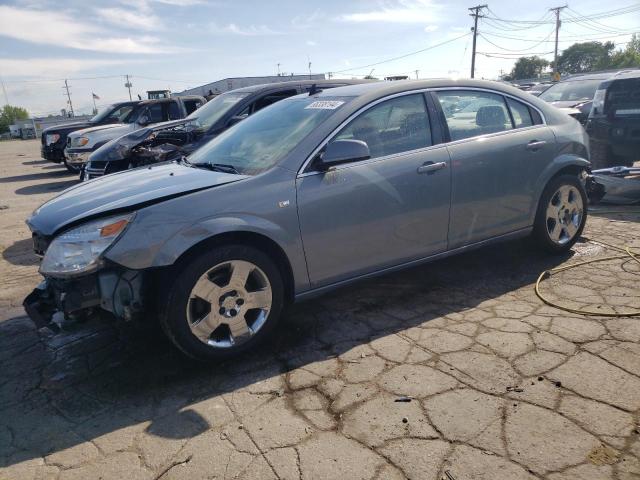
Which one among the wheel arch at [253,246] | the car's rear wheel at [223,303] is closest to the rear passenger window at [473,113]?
the wheel arch at [253,246]

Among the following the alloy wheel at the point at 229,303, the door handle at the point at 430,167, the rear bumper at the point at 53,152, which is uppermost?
the door handle at the point at 430,167

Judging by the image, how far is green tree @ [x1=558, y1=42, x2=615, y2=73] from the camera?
83.7m

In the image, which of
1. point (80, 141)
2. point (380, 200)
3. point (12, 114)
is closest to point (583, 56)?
point (80, 141)

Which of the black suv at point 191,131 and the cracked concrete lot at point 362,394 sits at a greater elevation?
the black suv at point 191,131

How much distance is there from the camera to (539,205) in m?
4.47

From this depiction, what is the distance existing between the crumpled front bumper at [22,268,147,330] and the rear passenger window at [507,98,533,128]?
3438mm

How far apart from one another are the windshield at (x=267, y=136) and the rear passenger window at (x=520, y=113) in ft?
5.53

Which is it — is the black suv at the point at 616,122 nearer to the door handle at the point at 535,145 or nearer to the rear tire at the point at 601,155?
the rear tire at the point at 601,155

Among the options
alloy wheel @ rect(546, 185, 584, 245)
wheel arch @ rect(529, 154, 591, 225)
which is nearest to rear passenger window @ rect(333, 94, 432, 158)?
wheel arch @ rect(529, 154, 591, 225)

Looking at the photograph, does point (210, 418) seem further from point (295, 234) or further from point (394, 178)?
point (394, 178)

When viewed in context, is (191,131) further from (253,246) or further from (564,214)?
(564,214)

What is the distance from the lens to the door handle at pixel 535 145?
430 centimetres

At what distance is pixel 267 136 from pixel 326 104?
516 mm

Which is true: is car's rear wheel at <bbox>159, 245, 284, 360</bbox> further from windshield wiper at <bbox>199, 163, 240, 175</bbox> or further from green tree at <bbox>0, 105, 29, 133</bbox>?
green tree at <bbox>0, 105, 29, 133</bbox>
